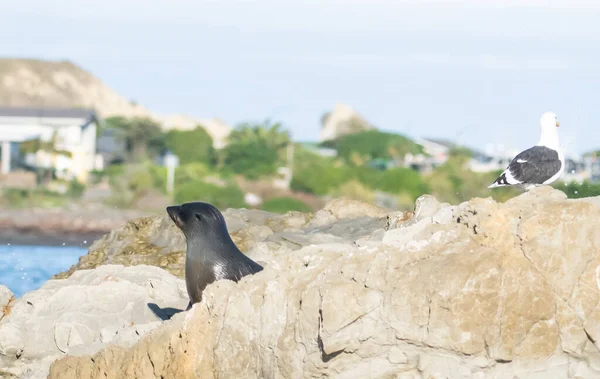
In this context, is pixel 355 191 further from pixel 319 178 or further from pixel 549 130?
pixel 549 130

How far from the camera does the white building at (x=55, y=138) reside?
70.0m

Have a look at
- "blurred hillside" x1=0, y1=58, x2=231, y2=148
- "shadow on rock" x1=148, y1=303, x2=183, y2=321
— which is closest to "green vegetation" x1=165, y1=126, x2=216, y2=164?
"blurred hillside" x1=0, y1=58, x2=231, y2=148

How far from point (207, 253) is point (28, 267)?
23844 mm

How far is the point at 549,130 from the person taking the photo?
11.9 m

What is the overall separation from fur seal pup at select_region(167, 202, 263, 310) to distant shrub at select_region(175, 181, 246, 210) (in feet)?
151

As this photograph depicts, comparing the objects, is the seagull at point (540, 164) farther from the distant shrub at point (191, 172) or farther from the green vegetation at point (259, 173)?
the distant shrub at point (191, 172)

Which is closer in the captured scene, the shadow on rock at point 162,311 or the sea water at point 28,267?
the shadow on rock at point 162,311

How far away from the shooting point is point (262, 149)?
72625 mm

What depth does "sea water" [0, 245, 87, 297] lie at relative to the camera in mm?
25188

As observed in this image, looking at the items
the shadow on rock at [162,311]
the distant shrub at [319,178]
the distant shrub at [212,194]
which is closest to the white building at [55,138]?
the distant shrub at [212,194]

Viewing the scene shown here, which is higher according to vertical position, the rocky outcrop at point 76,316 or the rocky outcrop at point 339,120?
the rocky outcrop at point 76,316

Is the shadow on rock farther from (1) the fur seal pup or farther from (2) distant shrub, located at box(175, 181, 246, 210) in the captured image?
(2) distant shrub, located at box(175, 181, 246, 210)

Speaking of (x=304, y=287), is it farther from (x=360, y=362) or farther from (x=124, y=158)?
(x=124, y=158)

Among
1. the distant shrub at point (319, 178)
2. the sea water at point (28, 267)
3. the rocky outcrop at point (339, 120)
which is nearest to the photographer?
the sea water at point (28, 267)
